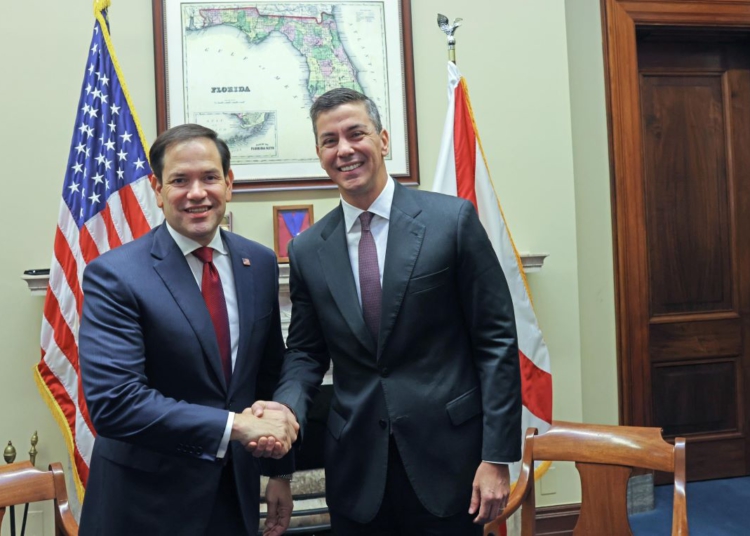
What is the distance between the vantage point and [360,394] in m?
1.52

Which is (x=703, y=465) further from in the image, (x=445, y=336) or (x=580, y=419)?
(x=445, y=336)

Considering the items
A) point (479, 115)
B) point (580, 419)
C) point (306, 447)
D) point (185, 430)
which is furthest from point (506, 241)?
point (185, 430)

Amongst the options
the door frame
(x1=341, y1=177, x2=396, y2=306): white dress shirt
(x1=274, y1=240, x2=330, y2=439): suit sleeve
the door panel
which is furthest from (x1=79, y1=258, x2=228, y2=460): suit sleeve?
the door panel

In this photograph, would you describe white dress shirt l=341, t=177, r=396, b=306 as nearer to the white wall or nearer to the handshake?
the handshake

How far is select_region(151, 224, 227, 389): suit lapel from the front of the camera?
1.42 metres

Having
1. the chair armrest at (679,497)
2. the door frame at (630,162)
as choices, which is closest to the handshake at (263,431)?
the chair armrest at (679,497)

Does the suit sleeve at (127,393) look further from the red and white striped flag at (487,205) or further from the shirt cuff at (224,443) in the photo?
the red and white striped flag at (487,205)

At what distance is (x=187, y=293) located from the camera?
1.44 m

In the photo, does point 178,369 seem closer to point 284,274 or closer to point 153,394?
point 153,394

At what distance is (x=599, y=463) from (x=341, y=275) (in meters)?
0.87

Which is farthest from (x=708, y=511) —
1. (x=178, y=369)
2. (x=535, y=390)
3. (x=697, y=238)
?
(x=178, y=369)

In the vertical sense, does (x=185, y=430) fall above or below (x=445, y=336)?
below

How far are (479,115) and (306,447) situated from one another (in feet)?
5.74

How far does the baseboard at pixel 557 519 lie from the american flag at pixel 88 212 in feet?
6.78
